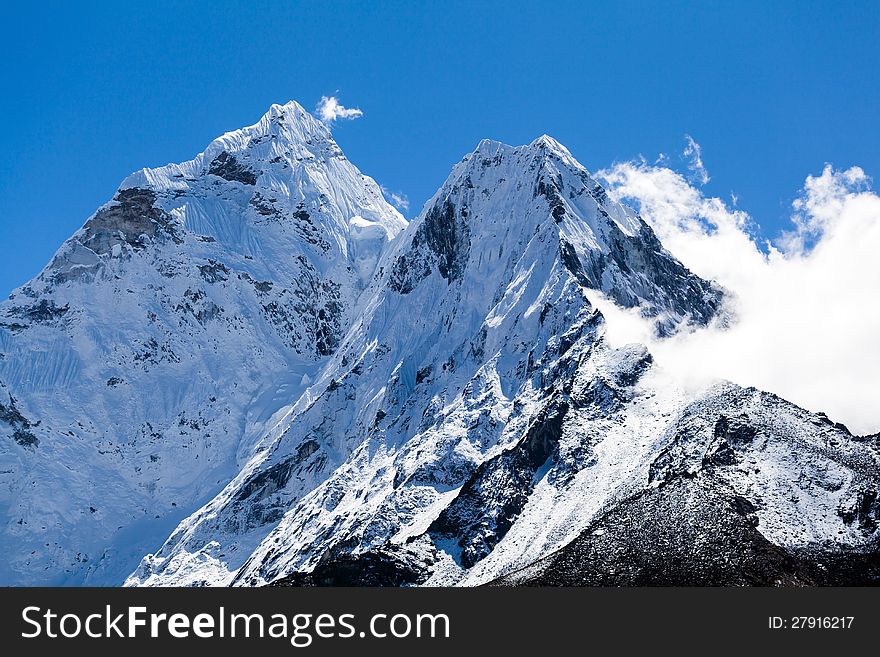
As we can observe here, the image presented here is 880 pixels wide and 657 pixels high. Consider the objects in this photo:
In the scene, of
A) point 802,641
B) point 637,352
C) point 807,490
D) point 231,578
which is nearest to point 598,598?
point 802,641

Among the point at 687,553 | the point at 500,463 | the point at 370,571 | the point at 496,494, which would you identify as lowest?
the point at 687,553

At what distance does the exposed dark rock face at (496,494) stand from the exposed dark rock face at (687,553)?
17627 mm

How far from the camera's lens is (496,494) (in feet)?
503

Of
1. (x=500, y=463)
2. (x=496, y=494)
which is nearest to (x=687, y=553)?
(x=496, y=494)

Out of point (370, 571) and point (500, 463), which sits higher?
point (500, 463)

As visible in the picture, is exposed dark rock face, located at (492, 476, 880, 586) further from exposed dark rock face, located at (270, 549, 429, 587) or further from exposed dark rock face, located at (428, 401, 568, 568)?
exposed dark rock face, located at (270, 549, 429, 587)

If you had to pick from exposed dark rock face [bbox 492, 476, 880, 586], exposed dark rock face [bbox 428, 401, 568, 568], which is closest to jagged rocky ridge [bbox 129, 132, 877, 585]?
exposed dark rock face [bbox 428, 401, 568, 568]

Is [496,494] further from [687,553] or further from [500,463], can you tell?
[687,553]

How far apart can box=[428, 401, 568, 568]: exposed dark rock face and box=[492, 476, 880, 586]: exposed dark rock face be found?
57.8 ft

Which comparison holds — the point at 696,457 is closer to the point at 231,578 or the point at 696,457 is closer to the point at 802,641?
the point at 802,641

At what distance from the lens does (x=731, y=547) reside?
117812 mm

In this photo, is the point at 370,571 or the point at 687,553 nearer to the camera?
the point at 687,553

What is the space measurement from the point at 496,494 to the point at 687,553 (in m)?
39.4

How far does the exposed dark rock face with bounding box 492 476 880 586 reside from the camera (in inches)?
4493
